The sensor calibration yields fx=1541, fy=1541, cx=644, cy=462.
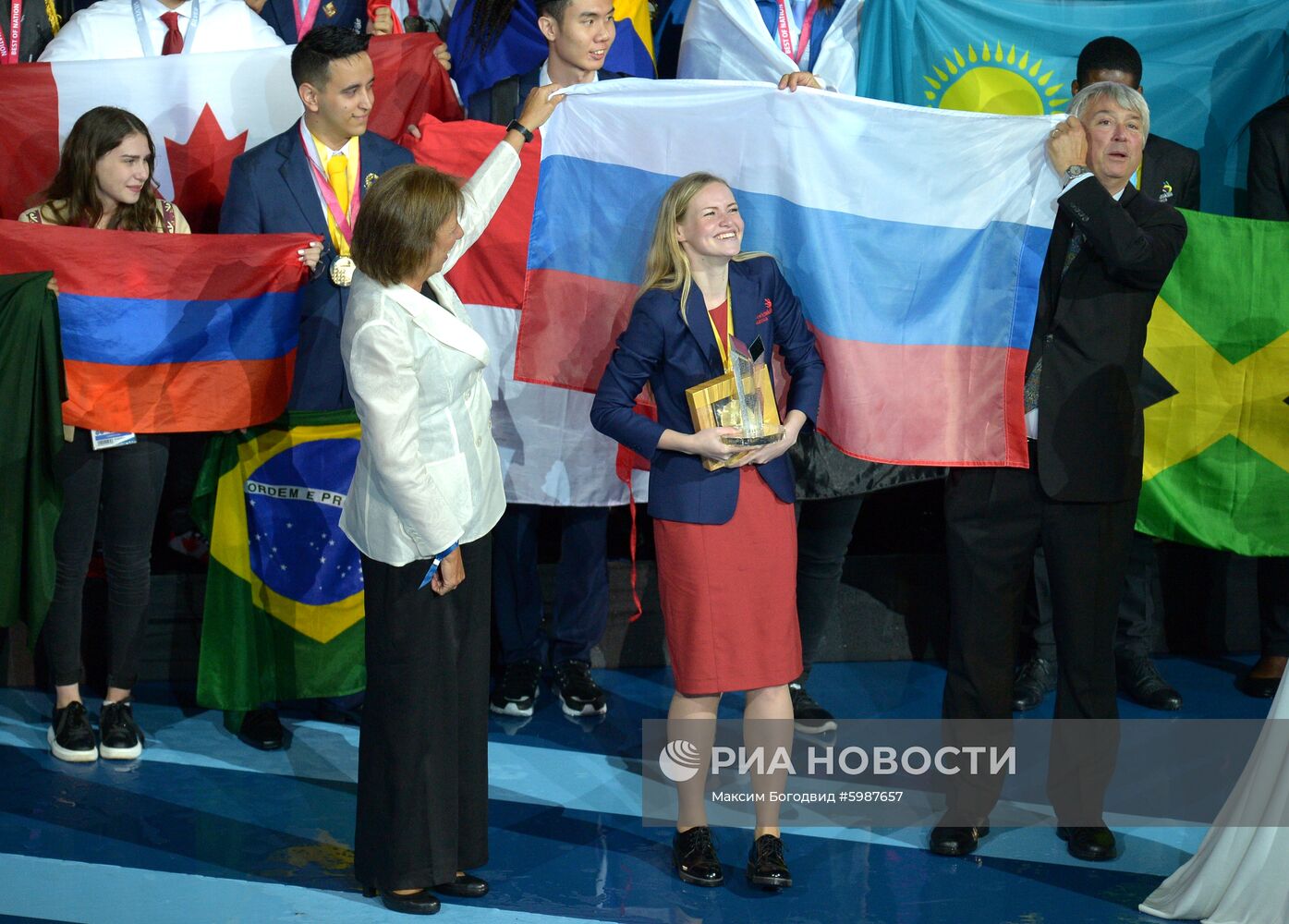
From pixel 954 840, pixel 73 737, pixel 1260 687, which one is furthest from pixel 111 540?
pixel 1260 687

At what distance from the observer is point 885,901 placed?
376cm

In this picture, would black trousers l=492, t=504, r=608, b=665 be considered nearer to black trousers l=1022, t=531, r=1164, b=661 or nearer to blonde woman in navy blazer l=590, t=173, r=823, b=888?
blonde woman in navy blazer l=590, t=173, r=823, b=888

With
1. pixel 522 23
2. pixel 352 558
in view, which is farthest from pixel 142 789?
pixel 522 23

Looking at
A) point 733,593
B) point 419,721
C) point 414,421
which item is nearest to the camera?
point 414,421

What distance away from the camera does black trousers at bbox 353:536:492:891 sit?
3613 millimetres

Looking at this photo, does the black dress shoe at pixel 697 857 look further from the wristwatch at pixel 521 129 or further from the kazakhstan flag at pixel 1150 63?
the kazakhstan flag at pixel 1150 63

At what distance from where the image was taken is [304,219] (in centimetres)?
451

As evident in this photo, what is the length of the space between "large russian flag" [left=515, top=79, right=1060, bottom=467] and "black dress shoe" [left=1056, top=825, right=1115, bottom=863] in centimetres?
98

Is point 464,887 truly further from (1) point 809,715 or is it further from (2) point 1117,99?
(2) point 1117,99

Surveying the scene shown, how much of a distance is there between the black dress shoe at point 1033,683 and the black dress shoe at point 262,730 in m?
2.33

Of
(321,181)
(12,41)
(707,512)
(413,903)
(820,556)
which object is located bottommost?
(413,903)

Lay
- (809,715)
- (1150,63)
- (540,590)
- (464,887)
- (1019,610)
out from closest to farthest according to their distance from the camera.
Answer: (464,887) → (1019,610) → (809,715) → (540,590) → (1150,63)

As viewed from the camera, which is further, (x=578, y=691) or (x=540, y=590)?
(x=540, y=590)

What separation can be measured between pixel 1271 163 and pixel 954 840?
2.52 metres
